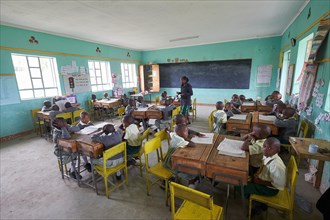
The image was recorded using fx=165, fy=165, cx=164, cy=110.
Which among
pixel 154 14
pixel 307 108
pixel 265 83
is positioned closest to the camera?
pixel 307 108

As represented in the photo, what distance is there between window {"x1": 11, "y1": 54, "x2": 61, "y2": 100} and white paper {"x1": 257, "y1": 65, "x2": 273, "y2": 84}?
8.27 metres

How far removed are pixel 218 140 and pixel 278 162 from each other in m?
0.72

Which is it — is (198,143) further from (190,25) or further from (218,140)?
(190,25)

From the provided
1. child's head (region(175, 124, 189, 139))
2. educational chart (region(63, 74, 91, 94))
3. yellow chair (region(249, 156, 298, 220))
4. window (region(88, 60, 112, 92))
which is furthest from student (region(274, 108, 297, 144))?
window (region(88, 60, 112, 92))

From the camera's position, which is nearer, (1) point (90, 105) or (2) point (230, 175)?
(2) point (230, 175)

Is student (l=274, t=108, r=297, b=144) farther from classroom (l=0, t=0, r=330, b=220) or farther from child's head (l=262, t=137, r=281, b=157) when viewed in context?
child's head (l=262, t=137, r=281, b=157)

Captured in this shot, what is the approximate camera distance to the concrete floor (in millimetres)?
2072

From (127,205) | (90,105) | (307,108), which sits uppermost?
(307,108)

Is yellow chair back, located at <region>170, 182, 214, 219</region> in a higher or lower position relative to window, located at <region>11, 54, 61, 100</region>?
lower

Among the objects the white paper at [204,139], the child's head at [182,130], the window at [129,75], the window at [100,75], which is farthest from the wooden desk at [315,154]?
the window at [129,75]

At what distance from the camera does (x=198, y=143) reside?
6.90ft

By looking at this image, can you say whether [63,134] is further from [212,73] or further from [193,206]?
[212,73]

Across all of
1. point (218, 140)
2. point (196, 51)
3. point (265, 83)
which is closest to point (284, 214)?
point (218, 140)

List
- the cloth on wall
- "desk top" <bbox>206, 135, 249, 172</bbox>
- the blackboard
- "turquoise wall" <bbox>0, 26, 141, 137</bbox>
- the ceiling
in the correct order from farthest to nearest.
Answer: the blackboard → "turquoise wall" <bbox>0, 26, 141, 137</bbox> → the ceiling → the cloth on wall → "desk top" <bbox>206, 135, 249, 172</bbox>
